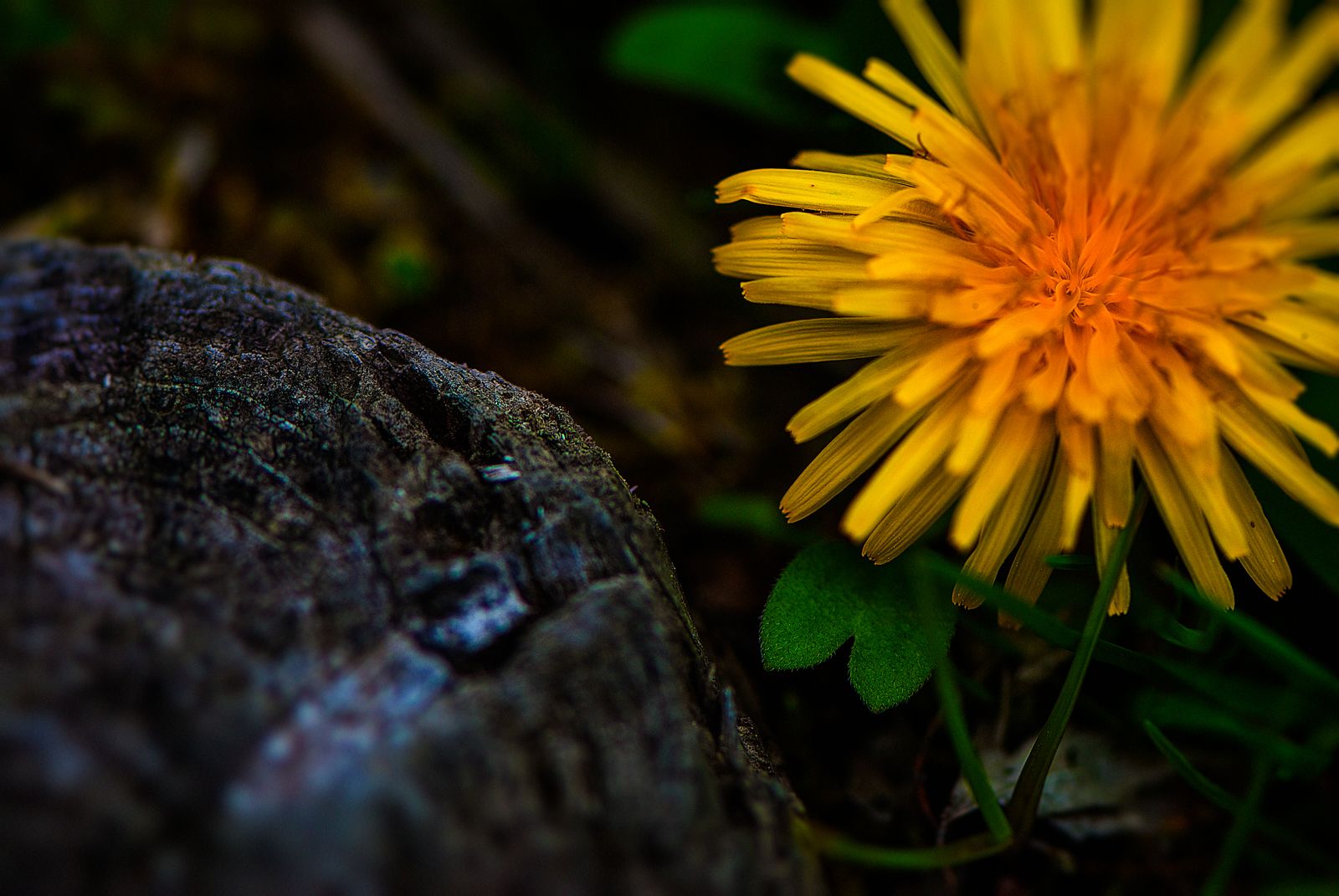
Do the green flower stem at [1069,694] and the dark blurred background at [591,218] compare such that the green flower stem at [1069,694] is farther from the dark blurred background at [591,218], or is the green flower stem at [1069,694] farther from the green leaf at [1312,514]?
the green leaf at [1312,514]

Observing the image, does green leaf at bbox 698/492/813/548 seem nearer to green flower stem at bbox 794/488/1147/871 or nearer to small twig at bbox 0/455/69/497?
green flower stem at bbox 794/488/1147/871

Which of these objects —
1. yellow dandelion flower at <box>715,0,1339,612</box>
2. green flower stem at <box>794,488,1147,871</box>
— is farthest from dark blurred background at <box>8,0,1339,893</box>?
yellow dandelion flower at <box>715,0,1339,612</box>

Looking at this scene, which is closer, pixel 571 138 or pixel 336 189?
pixel 336 189

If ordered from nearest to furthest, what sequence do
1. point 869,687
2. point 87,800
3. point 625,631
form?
point 87,800
point 625,631
point 869,687

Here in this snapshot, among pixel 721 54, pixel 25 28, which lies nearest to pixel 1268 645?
pixel 721 54

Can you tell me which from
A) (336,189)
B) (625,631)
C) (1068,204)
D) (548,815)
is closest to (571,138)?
(336,189)

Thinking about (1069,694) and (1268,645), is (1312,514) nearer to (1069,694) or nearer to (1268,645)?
(1268,645)

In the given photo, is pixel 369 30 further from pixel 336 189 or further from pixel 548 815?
pixel 548 815
